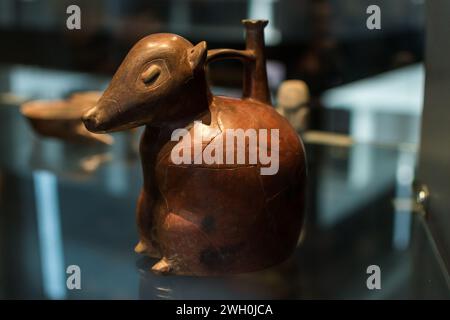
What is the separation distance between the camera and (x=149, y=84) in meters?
1.04

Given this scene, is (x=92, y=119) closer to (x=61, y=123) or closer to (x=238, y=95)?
(x=61, y=123)

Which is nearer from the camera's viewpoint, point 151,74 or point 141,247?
point 151,74

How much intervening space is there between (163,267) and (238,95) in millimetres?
1057

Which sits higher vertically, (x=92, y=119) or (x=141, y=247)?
(x=92, y=119)

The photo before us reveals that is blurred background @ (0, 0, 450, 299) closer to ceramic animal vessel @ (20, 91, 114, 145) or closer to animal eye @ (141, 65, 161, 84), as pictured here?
ceramic animal vessel @ (20, 91, 114, 145)

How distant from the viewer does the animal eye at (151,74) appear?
1041 mm

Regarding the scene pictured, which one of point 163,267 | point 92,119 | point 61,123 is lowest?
point 163,267

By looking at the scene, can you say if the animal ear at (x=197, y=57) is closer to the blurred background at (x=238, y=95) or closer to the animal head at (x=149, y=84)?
the animal head at (x=149, y=84)

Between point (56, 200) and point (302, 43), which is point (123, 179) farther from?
point (302, 43)

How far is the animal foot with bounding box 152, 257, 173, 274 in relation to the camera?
1.12 meters

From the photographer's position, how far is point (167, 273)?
1121mm

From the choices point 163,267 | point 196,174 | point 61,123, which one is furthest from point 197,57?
point 61,123

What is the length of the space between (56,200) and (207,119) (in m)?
0.58
